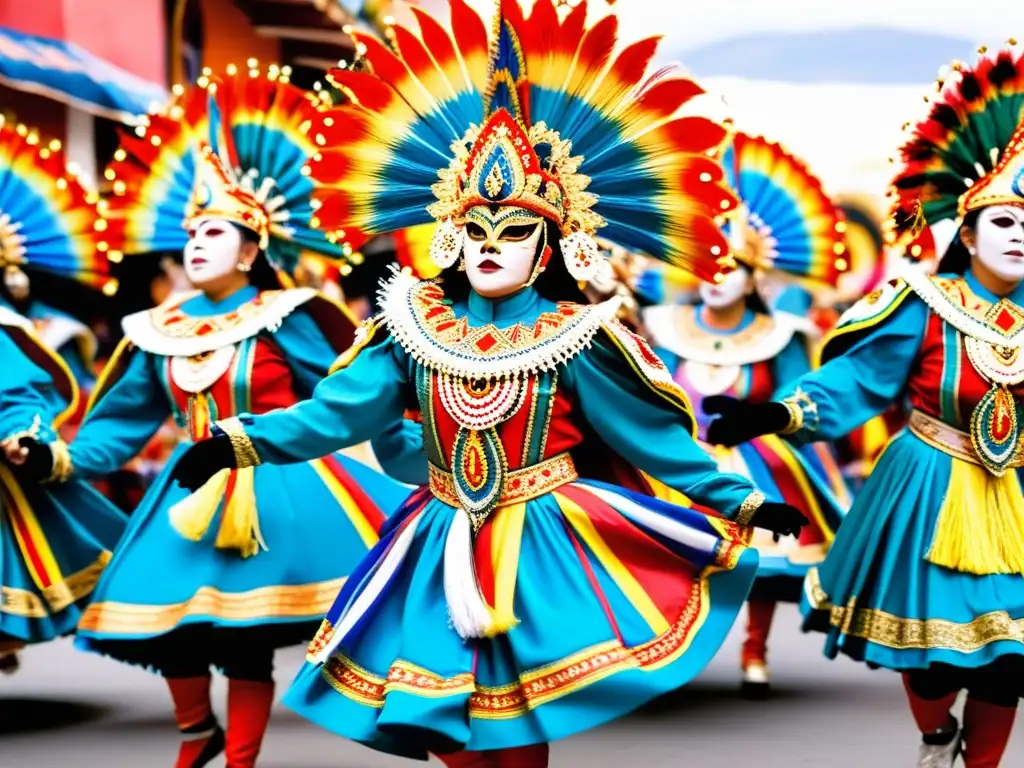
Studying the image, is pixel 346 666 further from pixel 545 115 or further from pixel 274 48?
pixel 274 48

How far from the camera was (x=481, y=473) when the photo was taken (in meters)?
5.58

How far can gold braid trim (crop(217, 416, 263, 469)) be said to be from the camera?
220 inches

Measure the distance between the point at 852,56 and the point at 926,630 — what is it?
20.2 m

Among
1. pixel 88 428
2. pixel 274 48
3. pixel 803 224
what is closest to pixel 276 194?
pixel 88 428

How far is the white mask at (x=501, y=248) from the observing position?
563 centimetres

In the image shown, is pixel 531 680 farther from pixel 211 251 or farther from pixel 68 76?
pixel 68 76

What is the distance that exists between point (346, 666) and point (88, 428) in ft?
7.60

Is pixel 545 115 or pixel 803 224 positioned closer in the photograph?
pixel 545 115

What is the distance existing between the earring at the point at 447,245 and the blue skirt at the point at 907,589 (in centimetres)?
185

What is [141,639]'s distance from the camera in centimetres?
680

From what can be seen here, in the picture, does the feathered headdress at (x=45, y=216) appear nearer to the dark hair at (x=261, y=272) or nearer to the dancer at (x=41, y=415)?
the dancer at (x=41, y=415)

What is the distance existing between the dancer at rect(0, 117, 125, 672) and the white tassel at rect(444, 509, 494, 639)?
2.38 meters

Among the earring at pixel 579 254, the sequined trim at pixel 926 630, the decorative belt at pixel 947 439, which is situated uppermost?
the earring at pixel 579 254

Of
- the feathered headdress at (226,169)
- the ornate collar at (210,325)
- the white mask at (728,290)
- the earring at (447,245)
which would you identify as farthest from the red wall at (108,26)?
the earring at (447,245)
